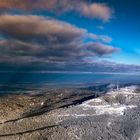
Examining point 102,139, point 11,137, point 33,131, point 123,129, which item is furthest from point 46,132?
point 123,129

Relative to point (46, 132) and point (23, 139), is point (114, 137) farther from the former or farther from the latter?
point (23, 139)

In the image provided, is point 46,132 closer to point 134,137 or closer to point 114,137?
point 114,137

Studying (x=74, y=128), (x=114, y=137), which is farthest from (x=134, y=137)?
(x=74, y=128)

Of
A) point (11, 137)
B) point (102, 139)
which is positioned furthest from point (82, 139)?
point (11, 137)

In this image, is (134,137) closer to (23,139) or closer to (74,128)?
(74,128)

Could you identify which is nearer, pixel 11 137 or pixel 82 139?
pixel 82 139

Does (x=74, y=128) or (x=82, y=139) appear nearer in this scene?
(x=82, y=139)

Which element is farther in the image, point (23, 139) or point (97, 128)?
point (97, 128)
